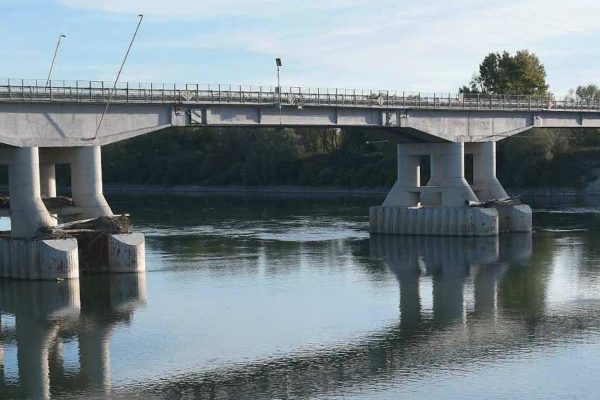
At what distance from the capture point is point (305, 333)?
156 feet

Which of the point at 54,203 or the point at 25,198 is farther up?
the point at 25,198

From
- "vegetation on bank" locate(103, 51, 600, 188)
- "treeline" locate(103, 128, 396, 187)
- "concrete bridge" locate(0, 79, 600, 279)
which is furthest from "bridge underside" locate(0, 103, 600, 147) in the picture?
"treeline" locate(103, 128, 396, 187)

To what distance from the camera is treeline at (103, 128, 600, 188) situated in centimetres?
14238

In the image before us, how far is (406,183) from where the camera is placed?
88.6m

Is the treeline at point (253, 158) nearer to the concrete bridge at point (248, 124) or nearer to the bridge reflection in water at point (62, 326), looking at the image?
the concrete bridge at point (248, 124)

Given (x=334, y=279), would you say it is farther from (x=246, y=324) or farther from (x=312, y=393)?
(x=312, y=393)

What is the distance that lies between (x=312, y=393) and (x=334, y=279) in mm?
26286

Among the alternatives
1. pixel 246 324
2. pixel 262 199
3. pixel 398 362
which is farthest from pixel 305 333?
pixel 262 199

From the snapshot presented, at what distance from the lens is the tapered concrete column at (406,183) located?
88562 millimetres

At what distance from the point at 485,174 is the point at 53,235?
42.0 metres

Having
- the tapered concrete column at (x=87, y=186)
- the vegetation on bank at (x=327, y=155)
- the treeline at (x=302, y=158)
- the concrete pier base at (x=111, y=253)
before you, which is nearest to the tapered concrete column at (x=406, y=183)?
the concrete pier base at (x=111, y=253)

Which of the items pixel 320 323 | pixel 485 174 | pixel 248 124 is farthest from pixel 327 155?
pixel 320 323

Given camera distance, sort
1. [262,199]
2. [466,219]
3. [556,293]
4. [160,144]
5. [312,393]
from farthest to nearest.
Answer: [160,144] < [262,199] < [466,219] < [556,293] < [312,393]

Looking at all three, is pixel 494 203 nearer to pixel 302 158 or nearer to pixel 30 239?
pixel 30 239
